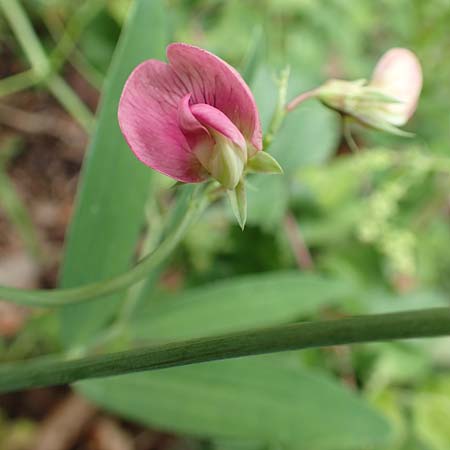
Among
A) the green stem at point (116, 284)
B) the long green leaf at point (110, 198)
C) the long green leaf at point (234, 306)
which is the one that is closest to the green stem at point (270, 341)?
the green stem at point (116, 284)

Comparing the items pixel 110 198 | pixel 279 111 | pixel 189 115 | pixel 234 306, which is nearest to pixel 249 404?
pixel 234 306

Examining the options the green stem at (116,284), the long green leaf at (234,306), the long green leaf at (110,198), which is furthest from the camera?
the long green leaf at (234,306)

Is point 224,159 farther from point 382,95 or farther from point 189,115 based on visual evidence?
point 382,95

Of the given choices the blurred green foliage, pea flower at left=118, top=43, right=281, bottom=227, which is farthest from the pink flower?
the blurred green foliage

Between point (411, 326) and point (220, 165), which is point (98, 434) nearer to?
point (220, 165)

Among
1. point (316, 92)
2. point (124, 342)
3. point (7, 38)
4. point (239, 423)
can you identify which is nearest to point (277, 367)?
point (239, 423)

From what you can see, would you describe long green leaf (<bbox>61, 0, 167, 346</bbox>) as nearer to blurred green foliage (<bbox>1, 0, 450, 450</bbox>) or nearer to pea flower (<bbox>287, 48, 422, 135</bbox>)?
blurred green foliage (<bbox>1, 0, 450, 450</bbox>)

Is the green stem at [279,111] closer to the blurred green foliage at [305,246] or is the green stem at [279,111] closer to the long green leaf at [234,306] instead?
the blurred green foliage at [305,246]

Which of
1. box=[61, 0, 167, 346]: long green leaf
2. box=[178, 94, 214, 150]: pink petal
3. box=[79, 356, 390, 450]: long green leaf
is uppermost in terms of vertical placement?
box=[178, 94, 214, 150]: pink petal
